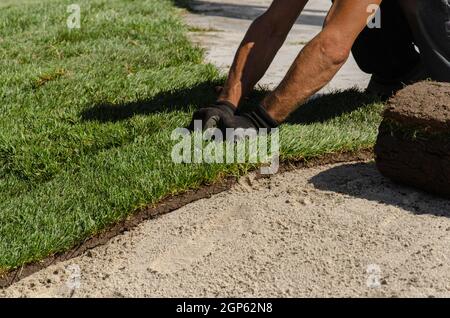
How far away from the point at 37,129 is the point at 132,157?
0.93 meters

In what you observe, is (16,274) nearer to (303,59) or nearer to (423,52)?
(303,59)

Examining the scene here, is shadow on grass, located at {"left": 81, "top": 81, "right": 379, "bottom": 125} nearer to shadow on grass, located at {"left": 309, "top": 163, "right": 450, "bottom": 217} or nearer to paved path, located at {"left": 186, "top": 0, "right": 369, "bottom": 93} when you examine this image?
paved path, located at {"left": 186, "top": 0, "right": 369, "bottom": 93}

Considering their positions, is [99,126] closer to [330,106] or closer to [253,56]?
[253,56]

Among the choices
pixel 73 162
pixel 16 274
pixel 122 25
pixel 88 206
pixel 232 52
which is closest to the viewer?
pixel 16 274

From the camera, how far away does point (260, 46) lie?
14.9ft

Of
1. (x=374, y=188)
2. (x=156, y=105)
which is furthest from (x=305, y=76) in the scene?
(x=156, y=105)

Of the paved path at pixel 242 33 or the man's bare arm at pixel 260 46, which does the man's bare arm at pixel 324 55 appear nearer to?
the man's bare arm at pixel 260 46

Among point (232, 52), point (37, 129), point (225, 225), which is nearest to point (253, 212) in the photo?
point (225, 225)

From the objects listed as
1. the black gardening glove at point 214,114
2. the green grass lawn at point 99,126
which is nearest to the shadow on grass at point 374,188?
the green grass lawn at point 99,126

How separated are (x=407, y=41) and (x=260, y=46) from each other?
92 centimetres

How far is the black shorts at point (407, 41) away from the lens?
4.29 meters

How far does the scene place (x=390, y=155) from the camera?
363 centimetres

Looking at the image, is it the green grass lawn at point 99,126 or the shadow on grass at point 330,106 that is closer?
the green grass lawn at point 99,126

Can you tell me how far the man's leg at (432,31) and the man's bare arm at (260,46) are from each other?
0.60m
